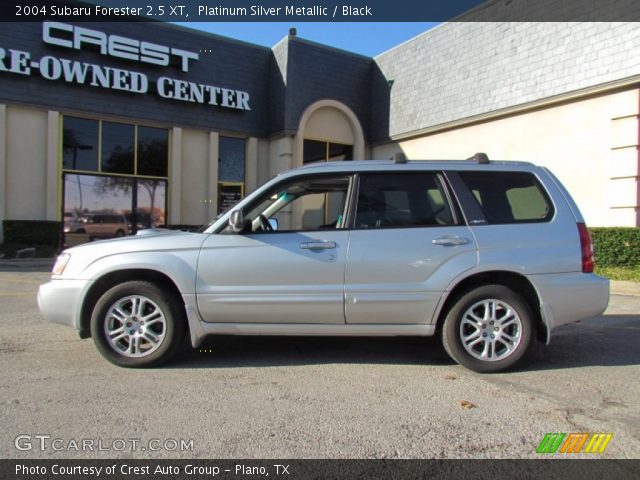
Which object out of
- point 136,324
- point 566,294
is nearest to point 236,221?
point 136,324

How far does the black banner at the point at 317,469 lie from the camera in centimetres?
268

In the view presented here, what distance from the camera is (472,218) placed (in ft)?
14.6

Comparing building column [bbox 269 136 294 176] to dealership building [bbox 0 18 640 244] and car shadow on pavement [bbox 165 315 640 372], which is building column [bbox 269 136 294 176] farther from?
car shadow on pavement [bbox 165 315 640 372]

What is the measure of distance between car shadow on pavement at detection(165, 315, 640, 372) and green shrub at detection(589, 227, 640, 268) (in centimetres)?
573

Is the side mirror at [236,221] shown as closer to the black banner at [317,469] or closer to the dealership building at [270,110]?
the black banner at [317,469]

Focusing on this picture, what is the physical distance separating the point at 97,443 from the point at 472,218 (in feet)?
11.3

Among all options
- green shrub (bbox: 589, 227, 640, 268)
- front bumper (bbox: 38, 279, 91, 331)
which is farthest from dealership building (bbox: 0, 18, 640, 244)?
front bumper (bbox: 38, 279, 91, 331)

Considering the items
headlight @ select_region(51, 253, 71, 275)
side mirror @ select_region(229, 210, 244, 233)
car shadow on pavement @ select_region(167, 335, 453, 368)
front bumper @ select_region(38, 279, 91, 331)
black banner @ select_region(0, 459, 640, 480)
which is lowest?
black banner @ select_region(0, 459, 640, 480)

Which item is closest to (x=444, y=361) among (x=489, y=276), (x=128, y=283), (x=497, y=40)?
(x=489, y=276)

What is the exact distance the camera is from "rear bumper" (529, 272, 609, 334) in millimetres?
4289

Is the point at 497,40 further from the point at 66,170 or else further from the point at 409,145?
the point at 66,170

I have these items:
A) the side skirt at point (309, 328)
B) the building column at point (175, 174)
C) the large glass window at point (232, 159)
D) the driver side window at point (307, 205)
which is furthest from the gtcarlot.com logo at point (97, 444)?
the large glass window at point (232, 159)

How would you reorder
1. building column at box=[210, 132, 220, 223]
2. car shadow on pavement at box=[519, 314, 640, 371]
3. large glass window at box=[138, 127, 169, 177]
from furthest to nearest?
building column at box=[210, 132, 220, 223] < large glass window at box=[138, 127, 169, 177] < car shadow on pavement at box=[519, 314, 640, 371]

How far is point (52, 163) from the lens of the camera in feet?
47.9
